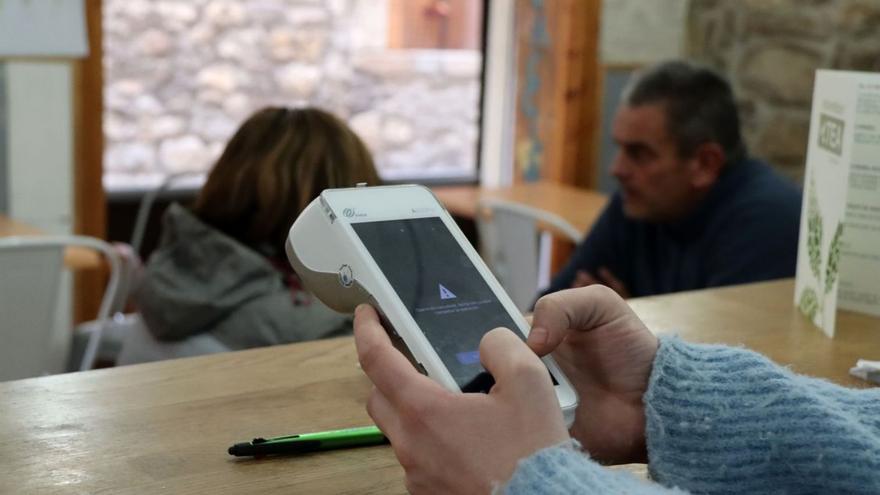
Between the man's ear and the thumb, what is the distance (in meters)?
2.00

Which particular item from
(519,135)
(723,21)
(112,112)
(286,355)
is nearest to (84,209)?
(112,112)

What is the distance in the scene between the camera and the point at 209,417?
0.84 m

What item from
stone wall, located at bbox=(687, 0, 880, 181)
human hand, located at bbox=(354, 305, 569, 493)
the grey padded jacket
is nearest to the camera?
human hand, located at bbox=(354, 305, 569, 493)

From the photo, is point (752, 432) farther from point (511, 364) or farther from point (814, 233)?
point (814, 233)

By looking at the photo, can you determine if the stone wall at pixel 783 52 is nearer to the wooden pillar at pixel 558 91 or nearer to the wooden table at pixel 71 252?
the wooden pillar at pixel 558 91

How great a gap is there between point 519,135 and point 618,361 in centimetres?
382

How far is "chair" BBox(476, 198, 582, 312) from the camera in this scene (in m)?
3.23

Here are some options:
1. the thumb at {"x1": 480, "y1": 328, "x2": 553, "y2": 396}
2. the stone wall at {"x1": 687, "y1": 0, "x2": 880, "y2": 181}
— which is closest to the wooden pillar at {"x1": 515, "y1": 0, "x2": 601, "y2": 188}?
the stone wall at {"x1": 687, "y1": 0, "x2": 880, "y2": 181}

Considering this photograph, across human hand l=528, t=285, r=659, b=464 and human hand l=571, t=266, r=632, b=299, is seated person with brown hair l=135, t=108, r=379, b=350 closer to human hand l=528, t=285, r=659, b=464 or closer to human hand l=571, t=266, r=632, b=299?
human hand l=571, t=266, r=632, b=299

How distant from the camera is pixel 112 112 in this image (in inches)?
149

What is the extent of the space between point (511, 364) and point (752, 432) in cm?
18

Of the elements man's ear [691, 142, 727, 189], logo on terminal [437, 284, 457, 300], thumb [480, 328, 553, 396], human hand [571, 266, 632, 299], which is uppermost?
logo on terminal [437, 284, 457, 300]

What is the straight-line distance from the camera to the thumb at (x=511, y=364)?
2.09 ft

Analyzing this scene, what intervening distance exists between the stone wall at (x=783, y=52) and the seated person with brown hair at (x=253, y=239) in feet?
7.94
